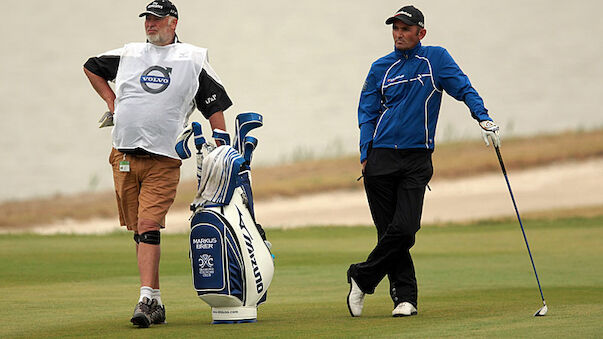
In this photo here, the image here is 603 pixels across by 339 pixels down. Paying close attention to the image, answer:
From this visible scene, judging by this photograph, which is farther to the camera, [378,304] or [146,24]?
[378,304]

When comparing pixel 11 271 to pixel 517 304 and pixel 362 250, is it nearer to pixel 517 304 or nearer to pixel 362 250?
pixel 362 250

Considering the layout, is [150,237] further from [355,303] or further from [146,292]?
[355,303]

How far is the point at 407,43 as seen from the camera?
751 centimetres

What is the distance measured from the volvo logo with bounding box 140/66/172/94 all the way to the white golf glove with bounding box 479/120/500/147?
6.91 ft

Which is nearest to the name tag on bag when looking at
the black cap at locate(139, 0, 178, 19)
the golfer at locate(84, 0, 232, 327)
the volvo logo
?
the golfer at locate(84, 0, 232, 327)

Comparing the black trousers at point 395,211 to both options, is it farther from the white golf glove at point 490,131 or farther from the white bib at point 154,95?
A: the white bib at point 154,95

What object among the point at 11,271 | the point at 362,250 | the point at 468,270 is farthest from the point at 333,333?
the point at 362,250

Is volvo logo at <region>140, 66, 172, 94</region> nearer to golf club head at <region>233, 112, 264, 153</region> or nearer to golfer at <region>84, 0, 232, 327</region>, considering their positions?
golfer at <region>84, 0, 232, 327</region>

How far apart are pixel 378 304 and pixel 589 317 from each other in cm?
211

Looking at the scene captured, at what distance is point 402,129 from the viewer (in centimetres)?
748

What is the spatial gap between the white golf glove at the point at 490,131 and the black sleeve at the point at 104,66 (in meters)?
2.53

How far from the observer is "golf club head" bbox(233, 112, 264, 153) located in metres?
7.49

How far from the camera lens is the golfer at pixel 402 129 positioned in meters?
7.46

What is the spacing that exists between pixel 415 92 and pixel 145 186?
192cm
